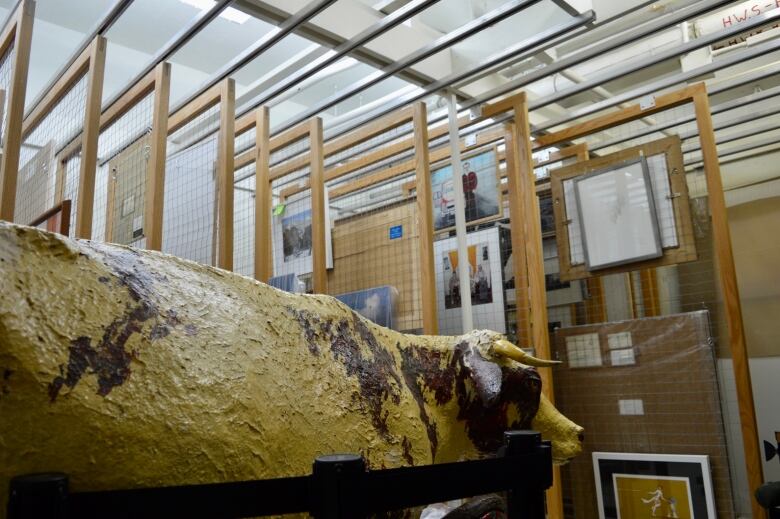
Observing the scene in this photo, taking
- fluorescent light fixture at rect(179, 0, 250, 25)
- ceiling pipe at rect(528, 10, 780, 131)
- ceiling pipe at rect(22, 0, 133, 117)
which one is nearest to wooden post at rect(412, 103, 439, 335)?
ceiling pipe at rect(528, 10, 780, 131)

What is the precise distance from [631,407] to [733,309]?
1.85 feet

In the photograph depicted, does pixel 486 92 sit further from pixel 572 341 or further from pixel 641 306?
pixel 641 306

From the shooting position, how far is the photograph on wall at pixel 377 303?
85.3 inches

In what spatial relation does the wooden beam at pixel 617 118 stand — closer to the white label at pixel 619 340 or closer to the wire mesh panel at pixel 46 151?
the white label at pixel 619 340

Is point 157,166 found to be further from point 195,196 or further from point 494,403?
point 494,403

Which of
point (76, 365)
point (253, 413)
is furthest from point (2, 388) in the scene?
point (253, 413)

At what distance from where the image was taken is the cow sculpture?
709 millimetres

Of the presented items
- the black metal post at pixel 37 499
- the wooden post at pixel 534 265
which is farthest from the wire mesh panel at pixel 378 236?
the black metal post at pixel 37 499

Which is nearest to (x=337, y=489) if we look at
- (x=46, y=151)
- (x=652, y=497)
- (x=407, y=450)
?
(x=407, y=450)

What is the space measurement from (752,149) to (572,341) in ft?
5.83

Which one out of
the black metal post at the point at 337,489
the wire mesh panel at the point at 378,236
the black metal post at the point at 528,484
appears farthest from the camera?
the wire mesh panel at the point at 378,236

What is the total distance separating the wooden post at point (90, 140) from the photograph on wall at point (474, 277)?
4.62ft

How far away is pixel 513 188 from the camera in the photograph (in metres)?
2.49

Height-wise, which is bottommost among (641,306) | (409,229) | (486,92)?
(641,306)
